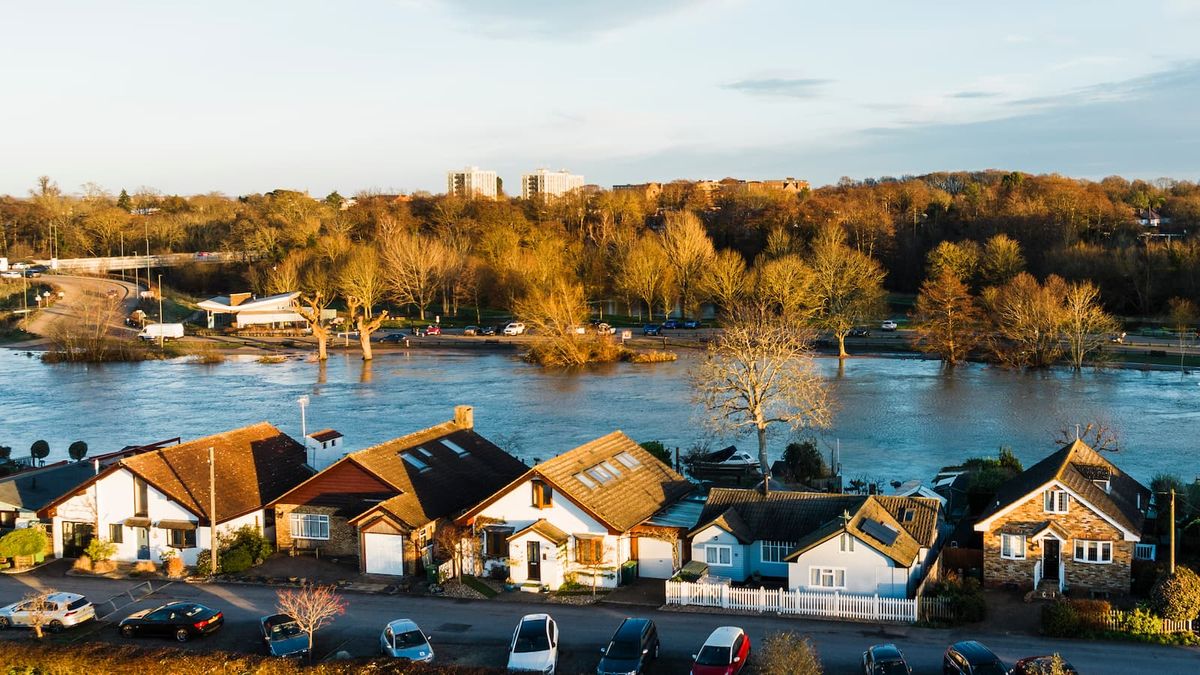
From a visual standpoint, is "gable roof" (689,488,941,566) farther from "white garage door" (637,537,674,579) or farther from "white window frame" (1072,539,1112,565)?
"white window frame" (1072,539,1112,565)

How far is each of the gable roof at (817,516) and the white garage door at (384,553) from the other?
550 centimetres

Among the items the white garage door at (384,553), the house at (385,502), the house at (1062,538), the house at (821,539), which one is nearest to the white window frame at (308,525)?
the house at (385,502)

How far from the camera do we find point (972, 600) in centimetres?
1708

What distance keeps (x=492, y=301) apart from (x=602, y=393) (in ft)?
104

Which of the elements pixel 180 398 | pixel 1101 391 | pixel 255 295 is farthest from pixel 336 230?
pixel 1101 391

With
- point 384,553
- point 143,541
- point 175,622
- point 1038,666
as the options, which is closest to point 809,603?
point 1038,666

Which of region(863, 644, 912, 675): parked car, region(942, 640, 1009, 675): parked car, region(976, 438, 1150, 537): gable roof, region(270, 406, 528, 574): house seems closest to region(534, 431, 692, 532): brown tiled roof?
region(270, 406, 528, 574): house

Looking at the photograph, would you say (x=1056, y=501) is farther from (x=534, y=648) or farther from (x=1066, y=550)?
(x=534, y=648)

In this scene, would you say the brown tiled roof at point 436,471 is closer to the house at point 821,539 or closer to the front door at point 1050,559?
the house at point 821,539

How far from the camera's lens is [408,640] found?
15.9m

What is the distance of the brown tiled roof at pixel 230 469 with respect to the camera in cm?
2225

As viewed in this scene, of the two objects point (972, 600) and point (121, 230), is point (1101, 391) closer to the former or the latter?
point (972, 600)

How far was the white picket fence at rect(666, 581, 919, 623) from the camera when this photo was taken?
17328mm

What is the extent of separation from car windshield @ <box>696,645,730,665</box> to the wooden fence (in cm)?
318
